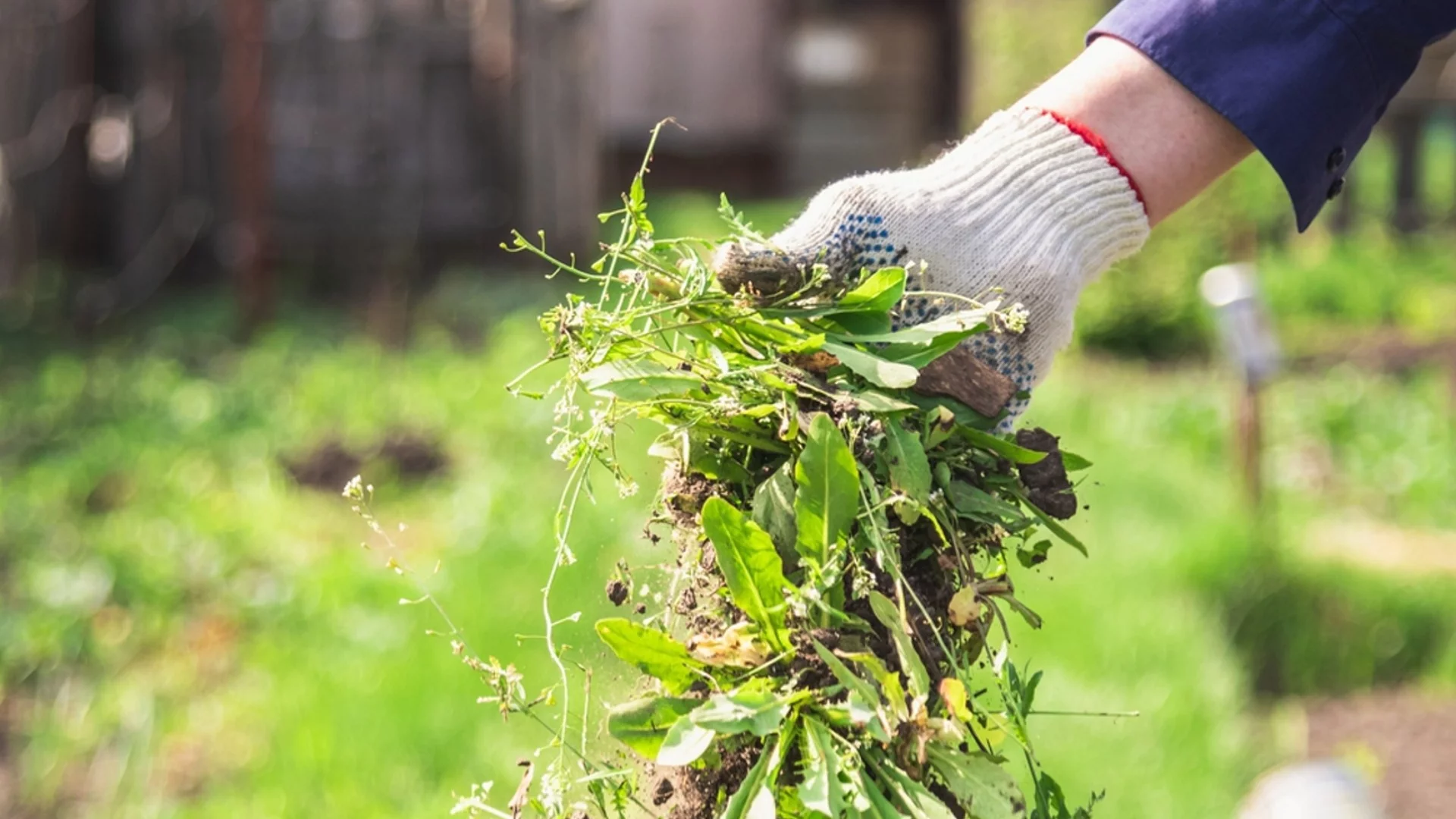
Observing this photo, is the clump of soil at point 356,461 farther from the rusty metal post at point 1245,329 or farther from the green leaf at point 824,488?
the green leaf at point 824,488

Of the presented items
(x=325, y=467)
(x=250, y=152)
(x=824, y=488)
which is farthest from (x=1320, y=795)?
(x=250, y=152)

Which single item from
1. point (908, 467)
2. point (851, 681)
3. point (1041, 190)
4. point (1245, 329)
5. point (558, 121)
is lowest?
point (558, 121)

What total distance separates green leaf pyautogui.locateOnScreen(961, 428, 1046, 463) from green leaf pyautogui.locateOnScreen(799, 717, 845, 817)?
1.09ft

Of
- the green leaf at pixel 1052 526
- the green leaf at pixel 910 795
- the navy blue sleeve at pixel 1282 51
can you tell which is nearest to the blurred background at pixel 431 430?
the green leaf at pixel 910 795

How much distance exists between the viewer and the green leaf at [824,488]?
49.6 inches

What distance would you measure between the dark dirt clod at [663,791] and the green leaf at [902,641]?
26 cm

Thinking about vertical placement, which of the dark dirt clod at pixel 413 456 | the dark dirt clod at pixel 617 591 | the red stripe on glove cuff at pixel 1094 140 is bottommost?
the dark dirt clod at pixel 413 456

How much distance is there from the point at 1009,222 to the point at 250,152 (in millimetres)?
6338

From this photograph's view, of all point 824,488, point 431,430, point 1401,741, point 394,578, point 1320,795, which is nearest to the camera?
point 824,488

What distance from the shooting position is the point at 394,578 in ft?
Answer: 12.9

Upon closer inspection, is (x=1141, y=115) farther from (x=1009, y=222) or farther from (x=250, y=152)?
(x=250, y=152)

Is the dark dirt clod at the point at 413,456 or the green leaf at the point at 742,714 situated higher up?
the green leaf at the point at 742,714

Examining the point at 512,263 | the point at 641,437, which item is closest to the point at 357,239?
the point at 512,263

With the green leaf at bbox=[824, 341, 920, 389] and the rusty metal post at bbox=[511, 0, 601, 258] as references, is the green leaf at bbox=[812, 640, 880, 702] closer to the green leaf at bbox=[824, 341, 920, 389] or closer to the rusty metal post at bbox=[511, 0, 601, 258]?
the green leaf at bbox=[824, 341, 920, 389]
